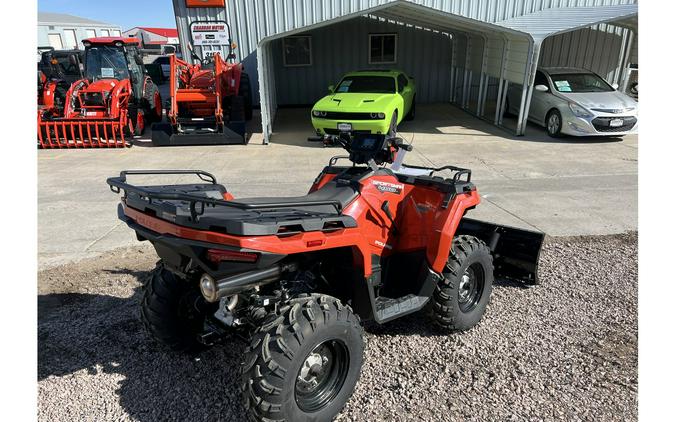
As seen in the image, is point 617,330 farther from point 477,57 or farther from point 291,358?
point 477,57

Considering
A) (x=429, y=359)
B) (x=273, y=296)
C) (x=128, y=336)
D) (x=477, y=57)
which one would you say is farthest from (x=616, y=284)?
(x=477, y=57)

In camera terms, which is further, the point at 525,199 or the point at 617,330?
the point at 525,199

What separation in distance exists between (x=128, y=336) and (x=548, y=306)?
3.42m

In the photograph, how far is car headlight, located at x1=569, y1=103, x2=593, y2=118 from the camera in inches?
398

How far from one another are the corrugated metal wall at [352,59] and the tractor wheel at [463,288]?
1385 centimetres

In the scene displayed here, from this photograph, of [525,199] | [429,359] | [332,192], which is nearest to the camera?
[332,192]

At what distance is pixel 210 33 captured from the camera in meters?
13.7

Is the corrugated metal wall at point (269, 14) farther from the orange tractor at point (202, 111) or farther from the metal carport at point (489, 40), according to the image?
the orange tractor at point (202, 111)

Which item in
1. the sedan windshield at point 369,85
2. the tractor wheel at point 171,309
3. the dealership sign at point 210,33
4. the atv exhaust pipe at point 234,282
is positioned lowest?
the tractor wheel at point 171,309

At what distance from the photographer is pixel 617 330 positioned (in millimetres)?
3350

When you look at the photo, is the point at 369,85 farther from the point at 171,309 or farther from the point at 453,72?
the point at 171,309

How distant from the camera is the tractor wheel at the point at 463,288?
3131mm

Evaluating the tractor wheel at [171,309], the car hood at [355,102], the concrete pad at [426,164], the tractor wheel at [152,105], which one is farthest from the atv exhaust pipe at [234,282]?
the tractor wheel at [152,105]

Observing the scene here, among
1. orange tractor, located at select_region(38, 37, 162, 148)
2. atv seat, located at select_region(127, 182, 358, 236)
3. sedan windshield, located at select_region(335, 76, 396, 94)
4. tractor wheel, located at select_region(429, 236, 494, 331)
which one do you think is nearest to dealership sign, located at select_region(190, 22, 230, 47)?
orange tractor, located at select_region(38, 37, 162, 148)
